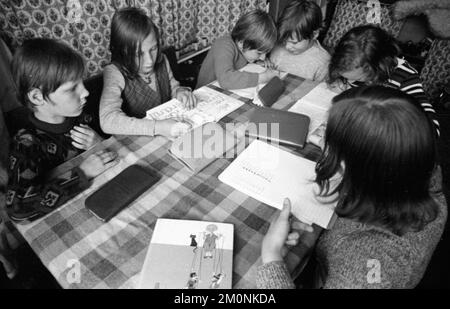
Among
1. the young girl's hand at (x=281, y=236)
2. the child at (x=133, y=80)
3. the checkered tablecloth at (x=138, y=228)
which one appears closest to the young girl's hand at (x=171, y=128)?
the child at (x=133, y=80)

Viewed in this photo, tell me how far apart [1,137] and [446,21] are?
3.34m

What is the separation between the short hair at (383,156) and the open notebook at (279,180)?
0.07 m

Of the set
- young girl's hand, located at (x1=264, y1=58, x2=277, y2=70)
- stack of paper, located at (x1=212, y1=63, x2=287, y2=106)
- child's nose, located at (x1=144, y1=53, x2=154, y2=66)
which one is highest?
child's nose, located at (x1=144, y1=53, x2=154, y2=66)

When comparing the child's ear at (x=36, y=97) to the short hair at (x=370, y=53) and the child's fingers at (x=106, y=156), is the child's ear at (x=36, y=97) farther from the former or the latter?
the short hair at (x=370, y=53)

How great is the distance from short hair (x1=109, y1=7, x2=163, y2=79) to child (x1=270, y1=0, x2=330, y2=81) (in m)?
0.82

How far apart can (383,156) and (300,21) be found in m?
1.26

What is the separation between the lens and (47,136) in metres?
1.02

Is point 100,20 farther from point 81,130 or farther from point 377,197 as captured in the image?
point 377,197

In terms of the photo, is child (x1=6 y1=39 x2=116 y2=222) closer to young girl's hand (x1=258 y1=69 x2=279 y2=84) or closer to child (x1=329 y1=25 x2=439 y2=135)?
young girl's hand (x1=258 y1=69 x2=279 y2=84)

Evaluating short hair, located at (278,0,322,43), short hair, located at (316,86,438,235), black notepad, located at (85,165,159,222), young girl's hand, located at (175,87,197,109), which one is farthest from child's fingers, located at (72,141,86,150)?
short hair, located at (278,0,322,43)

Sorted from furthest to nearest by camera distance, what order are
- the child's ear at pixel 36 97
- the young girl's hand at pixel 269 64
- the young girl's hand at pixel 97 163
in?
the young girl's hand at pixel 269 64
the child's ear at pixel 36 97
the young girl's hand at pixel 97 163

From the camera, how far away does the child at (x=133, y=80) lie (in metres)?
1.03

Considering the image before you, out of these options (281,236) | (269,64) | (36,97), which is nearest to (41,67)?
(36,97)

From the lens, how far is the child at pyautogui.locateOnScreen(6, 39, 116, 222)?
0.76 metres
